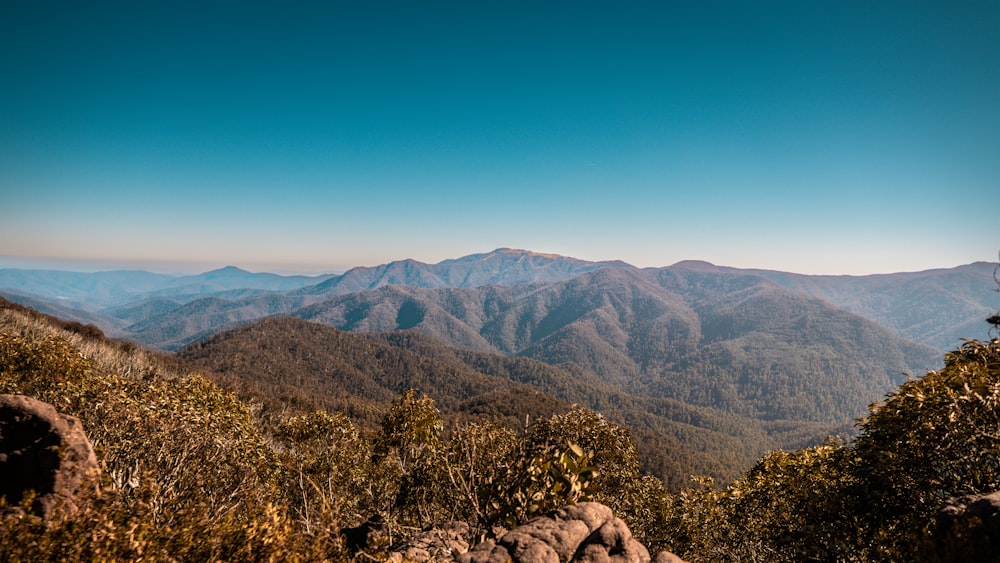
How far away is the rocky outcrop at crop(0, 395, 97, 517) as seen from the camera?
39.4 ft

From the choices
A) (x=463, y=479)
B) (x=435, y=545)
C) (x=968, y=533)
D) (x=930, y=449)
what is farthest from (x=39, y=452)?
(x=930, y=449)

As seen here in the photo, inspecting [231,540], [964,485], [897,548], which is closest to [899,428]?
[964,485]

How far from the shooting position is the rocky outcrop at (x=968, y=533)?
6.80 meters

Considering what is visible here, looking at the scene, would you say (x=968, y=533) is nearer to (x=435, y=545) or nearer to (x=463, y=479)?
(x=463, y=479)

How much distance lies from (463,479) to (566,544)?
11.1ft

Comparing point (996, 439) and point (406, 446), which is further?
point (406, 446)

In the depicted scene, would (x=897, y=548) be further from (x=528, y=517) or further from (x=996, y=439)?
(x=528, y=517)

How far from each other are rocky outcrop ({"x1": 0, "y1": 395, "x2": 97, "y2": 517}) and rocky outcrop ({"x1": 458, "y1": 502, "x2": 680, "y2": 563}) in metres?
12.7

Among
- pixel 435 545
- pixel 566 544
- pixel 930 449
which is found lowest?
pixel 435 545

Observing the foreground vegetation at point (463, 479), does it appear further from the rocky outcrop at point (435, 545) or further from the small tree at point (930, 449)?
the rocky outcrop at point (435, 545)

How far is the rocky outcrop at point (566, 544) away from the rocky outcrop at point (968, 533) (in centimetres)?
514

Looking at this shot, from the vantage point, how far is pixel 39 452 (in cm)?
1250

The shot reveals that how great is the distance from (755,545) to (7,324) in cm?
8376

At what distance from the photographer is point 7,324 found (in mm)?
50938
